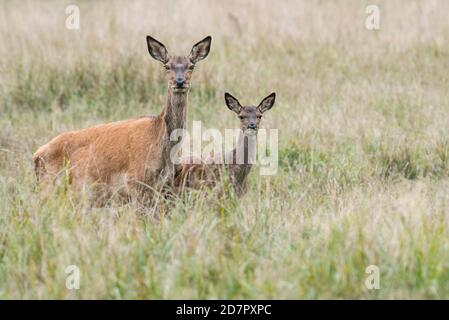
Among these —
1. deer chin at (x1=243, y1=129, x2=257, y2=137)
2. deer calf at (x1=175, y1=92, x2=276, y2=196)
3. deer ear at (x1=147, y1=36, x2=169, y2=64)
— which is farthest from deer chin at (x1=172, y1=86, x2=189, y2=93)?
deer chin at (x1=243, y1=129, x2=257, y2=137)

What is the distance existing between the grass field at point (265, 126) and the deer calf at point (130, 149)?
15.6 inches

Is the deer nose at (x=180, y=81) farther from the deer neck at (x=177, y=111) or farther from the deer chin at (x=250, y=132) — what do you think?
the deer chin at (x=250, y=132)

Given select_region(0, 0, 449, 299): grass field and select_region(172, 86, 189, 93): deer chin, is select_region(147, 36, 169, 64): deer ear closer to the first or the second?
select_region(172, 86, 189, 93): deer chin

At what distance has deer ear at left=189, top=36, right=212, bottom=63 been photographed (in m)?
8.21

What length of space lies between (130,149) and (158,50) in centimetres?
92

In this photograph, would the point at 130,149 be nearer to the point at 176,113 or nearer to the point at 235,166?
the point at 176,113

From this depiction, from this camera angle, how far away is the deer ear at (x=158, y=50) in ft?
26.6

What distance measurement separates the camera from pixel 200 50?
8297 mm

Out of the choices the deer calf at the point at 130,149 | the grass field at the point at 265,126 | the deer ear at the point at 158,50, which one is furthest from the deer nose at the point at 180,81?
the grass field at the point at 265,126

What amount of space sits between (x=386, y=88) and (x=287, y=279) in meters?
6.40

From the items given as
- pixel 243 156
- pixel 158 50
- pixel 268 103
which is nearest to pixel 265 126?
pixel 268 103

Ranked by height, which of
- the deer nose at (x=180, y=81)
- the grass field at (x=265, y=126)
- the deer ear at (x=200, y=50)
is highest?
the deer ear at (x=200, y=50)

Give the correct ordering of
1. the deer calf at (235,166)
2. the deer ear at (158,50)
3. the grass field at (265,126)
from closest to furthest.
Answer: the grass field at (265,126) < the deer calf at (235,166) < the deer ear at (158,50)

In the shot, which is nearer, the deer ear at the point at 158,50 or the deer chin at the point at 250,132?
the deer ear at the point at 158,50
